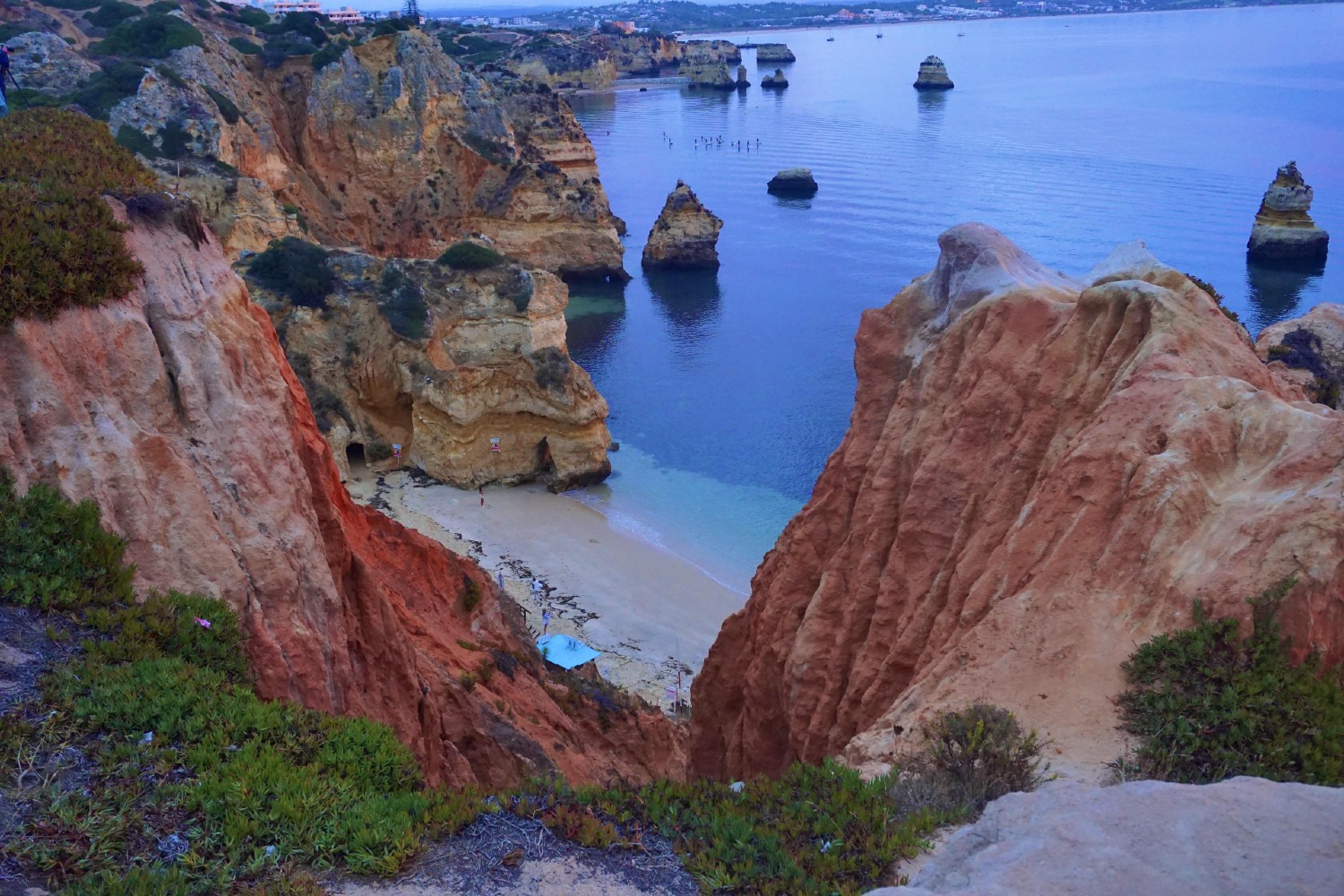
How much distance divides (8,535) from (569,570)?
971 inches

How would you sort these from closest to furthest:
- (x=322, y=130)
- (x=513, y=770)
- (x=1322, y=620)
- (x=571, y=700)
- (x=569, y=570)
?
(x=1322, y=620) → (x=513, y=770) → (x=571, y=700) → (x=569, y=570) → (x=322, y=130)

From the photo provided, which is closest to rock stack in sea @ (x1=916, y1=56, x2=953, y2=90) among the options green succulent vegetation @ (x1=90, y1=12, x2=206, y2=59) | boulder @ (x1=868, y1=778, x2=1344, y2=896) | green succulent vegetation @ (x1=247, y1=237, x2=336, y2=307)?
green succulent vegetation @ (x1=90, y1=12, x2=206, y2=59)

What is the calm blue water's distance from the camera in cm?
4600

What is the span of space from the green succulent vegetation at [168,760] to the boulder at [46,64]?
1689 inches

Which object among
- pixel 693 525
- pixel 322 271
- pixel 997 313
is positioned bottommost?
pixel 693 525

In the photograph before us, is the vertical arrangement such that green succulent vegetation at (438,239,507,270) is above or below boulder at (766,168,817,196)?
above

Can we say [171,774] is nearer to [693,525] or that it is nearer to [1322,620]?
[1322,620]

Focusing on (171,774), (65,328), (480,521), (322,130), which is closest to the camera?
(171,774)

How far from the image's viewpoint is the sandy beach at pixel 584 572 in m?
29.0

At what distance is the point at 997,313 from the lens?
1437 cm

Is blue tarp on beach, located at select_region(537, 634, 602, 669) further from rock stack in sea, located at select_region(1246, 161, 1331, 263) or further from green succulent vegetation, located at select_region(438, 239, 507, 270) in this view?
rock stack in sea, located at select_region(1246, 161, 1331, 263)

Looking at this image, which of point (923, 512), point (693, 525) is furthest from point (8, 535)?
point (693, 525)

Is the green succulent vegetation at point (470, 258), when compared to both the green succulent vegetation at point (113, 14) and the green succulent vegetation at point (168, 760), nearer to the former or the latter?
the green succulent vegetation at point (168, 760)

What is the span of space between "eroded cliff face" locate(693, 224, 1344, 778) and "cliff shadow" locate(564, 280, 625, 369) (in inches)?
1684
